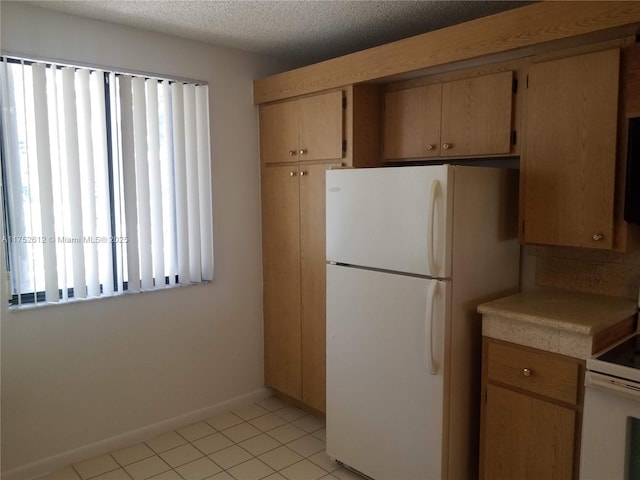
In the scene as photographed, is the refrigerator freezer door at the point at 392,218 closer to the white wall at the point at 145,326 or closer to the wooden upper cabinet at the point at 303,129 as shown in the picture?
the wooden upper cabinet at the point at 303,129

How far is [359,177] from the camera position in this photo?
235 cm

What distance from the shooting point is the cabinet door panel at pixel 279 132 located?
10.0 feet

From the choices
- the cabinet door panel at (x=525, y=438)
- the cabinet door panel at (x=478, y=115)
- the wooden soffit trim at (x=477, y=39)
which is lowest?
the cabinet door panel at (x=525, y=438)

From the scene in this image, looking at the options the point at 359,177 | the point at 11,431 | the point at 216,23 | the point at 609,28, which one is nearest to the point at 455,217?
the point at 359,177

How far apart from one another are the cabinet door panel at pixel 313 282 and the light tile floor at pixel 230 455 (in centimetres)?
26

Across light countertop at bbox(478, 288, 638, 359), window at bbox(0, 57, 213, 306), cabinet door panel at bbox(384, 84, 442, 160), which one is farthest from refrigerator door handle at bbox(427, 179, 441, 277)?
→ window at bbox(0, 57, 213, 306)

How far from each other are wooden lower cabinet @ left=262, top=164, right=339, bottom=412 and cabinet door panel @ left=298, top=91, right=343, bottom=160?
9 cm

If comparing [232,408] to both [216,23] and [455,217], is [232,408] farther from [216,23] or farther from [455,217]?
[216,23]

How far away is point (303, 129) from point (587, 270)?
1.75 meters

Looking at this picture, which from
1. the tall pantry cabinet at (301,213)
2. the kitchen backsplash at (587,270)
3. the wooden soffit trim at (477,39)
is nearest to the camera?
the wooden soffit trim at (477,39)

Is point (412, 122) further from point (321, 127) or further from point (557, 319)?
point (557, 319)

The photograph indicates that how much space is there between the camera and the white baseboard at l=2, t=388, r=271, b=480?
2.51 meters

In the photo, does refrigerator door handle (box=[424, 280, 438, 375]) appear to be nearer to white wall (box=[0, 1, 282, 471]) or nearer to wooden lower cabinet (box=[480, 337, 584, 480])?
wooden lower cabinet (box=[480, 337, 584, 480])

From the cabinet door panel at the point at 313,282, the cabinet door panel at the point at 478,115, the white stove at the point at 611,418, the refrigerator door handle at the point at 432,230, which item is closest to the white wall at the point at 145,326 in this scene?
the cabinet door panel at the point at 313,282
